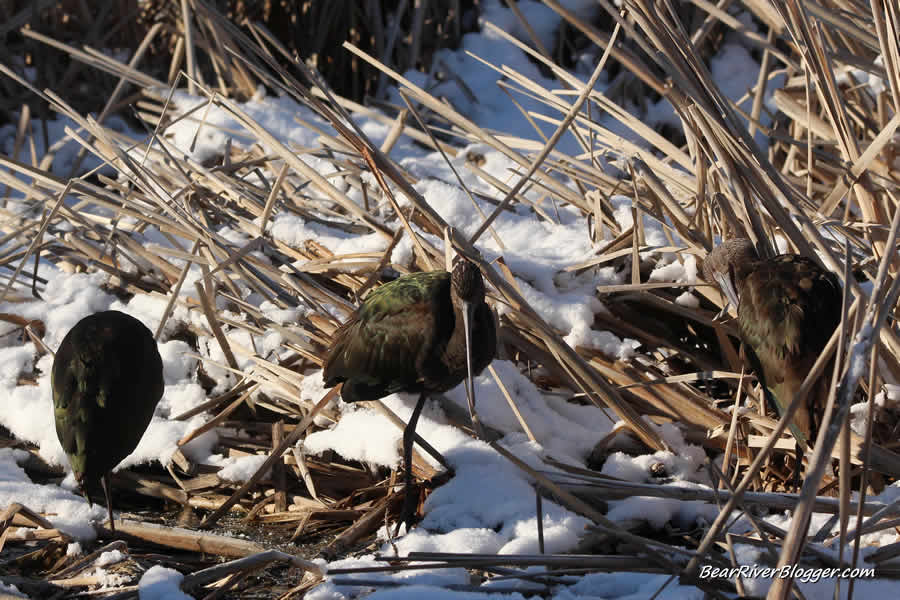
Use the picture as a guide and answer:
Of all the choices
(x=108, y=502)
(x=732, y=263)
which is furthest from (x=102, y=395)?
(x=732, y=263)

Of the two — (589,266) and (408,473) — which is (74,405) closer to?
(408,473)

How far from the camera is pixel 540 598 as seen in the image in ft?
8.70

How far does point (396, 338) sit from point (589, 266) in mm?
907

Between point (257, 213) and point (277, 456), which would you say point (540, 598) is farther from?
point (257, 213)

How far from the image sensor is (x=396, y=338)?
10.9 feet

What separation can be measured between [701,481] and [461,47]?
4559 millimetres

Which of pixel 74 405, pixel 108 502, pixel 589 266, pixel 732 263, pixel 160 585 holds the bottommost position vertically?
pixel 108 502

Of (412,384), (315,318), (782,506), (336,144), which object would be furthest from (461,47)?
(782,506)

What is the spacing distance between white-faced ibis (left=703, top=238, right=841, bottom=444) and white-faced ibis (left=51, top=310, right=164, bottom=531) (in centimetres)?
210

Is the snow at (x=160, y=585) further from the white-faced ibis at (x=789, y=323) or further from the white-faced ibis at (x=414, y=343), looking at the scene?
the white-faced ibis at (x=789, y=323)

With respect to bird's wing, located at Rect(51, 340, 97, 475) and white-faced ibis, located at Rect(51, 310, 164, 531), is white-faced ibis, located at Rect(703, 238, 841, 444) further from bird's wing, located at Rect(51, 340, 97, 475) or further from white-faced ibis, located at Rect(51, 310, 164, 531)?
bird's wing, located at Rect(51, 340, 97, 475)

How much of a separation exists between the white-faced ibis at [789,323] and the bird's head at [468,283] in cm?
89

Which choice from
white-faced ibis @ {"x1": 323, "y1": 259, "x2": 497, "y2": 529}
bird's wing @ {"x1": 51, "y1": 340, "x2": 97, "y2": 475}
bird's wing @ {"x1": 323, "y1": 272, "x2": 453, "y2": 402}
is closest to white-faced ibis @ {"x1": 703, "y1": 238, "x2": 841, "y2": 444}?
white-faced ibis @ {"x1": 323, "y1": 259, "x2": 497, "y2": 529}

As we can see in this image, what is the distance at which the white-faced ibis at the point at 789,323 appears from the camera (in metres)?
3.07
